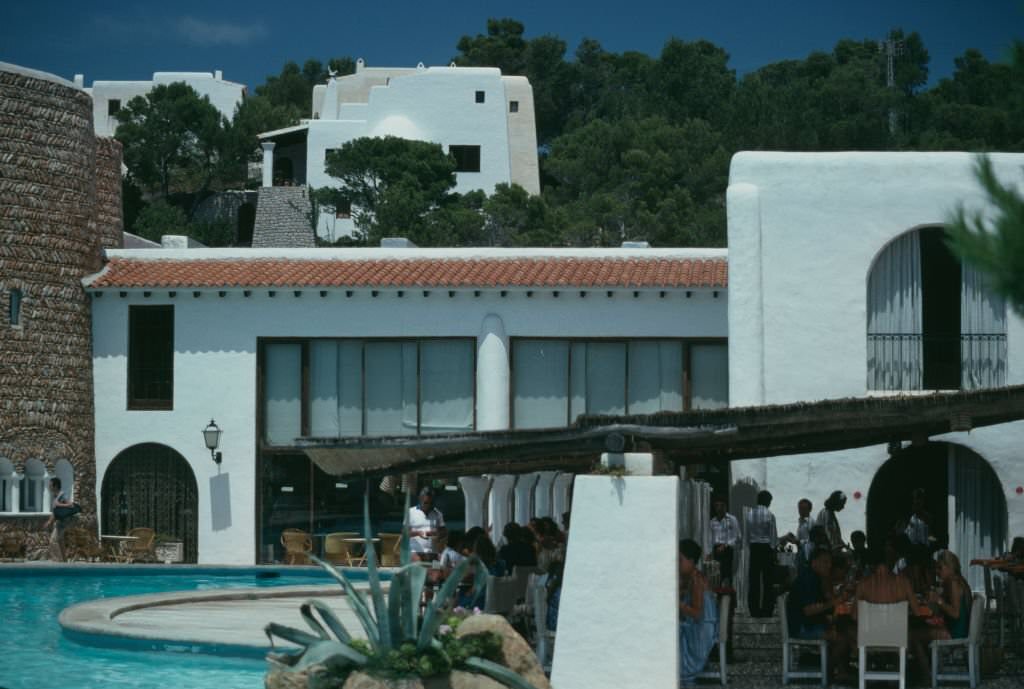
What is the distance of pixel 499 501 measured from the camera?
2045 centimetres

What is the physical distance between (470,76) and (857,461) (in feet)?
155

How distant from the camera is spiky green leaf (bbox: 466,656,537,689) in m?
10.5

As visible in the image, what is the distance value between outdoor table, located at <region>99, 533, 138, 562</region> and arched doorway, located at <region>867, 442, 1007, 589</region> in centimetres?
1208

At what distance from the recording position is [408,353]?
2952cm

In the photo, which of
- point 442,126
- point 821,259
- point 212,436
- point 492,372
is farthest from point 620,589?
point 442,126

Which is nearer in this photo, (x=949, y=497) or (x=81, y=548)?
(x=949, y=497)

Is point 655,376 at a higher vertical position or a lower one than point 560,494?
higher

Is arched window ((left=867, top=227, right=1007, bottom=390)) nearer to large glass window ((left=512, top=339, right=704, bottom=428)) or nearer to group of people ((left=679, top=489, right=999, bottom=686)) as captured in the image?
large glass window ((left=512, top=339, right=704, bottom=428))

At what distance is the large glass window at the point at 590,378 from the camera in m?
28.9

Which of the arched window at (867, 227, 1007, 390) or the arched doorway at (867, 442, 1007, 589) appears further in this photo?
the arched window at (867, 227, 1007, 390)

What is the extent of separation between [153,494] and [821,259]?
12537mm

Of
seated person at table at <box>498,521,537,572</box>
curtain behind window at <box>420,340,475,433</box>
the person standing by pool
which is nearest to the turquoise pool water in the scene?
the person standing by pool

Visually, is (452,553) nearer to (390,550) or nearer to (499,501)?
(499,501)

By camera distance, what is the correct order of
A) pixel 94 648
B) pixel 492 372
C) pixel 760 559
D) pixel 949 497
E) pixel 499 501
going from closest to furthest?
pixel 94 648, pixel 760 559, pixel 499 501, pixel 949 497, pixel 492 372
